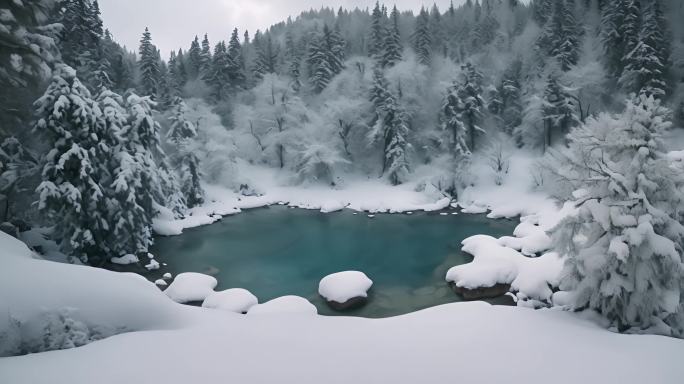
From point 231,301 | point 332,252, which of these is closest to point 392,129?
point 332,252

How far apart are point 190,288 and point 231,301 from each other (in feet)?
9.24

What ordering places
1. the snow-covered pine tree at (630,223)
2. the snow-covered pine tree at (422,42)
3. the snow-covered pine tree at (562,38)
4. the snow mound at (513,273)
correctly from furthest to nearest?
1. the snow-covered pine tree at (422,42)
2. the snow-covered pine tree at (562,38)
3. the snow mound at (513,273)
4. the snow-covered pine tree at (630,223)

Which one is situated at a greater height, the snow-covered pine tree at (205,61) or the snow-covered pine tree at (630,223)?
the snow-covered pine tree at (205,61)

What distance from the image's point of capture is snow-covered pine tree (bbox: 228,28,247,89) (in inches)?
2414

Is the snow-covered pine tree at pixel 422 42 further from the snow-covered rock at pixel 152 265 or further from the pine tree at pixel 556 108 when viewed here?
the snow-covered rock at pixel 152 265

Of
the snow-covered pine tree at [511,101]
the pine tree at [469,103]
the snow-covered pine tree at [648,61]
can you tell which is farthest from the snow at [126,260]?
the snow-covered pine tree at [648,61]

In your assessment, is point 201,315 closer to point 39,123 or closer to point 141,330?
point 141,330

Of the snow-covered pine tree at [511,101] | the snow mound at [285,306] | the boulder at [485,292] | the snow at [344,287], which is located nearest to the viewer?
the snow mound at [285,306]

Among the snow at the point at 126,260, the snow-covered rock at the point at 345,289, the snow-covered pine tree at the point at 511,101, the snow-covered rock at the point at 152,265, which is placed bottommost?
the snow-covered rock at the point at 345,289

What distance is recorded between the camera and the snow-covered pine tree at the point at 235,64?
201ft

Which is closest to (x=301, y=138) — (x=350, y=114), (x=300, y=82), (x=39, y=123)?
(x=350, y=114)

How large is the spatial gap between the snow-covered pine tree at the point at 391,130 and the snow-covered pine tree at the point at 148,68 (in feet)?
108

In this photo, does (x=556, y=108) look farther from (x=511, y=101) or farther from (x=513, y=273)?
(x=513, y=273)

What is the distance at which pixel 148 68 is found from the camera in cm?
5319
